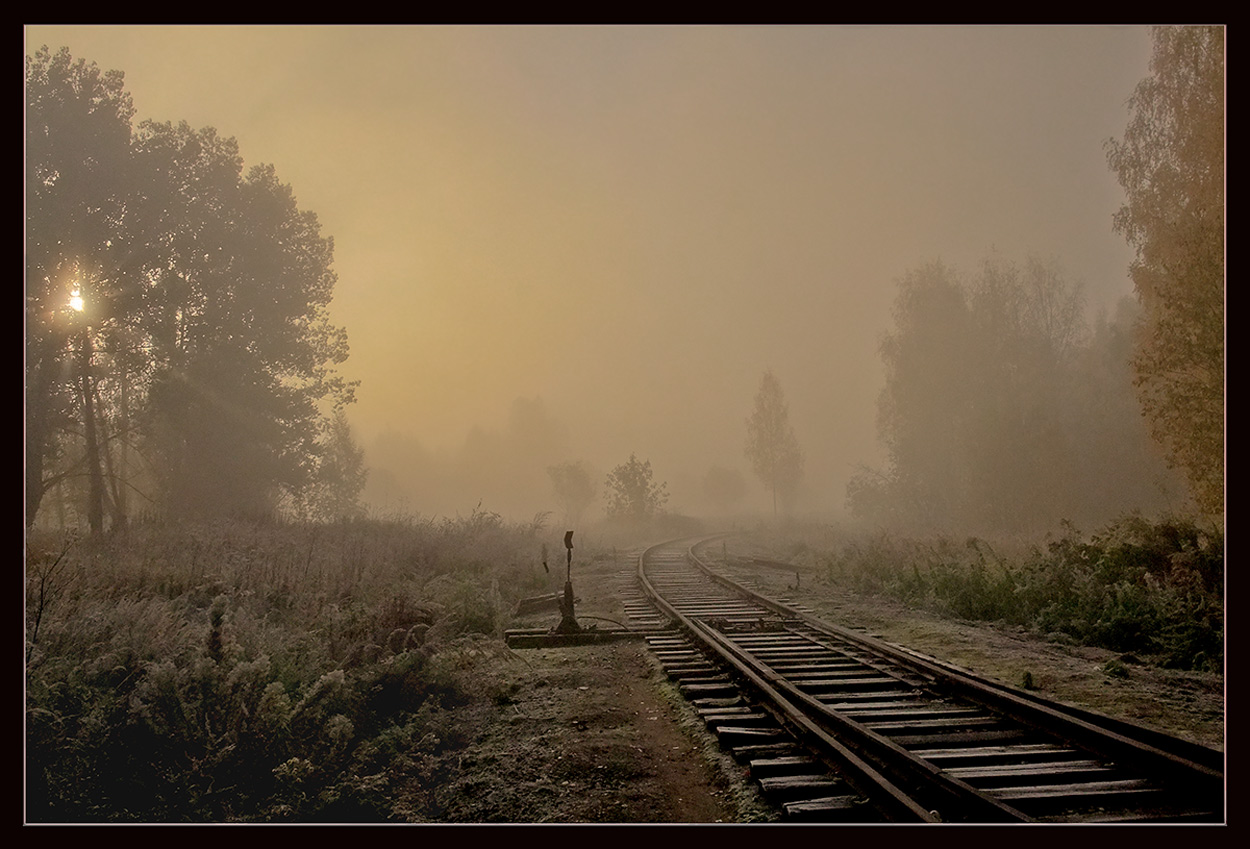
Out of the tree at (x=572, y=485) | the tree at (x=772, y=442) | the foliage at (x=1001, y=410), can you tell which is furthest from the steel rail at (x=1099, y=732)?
the tree at (x=572, y=485)

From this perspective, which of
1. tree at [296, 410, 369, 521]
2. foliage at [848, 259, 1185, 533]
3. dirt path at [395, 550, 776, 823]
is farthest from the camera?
foliage at [848, 259, 1185, 533]

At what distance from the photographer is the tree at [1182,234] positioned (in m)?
7.46

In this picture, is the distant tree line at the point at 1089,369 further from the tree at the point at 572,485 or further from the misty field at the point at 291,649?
the tree at the point at 572,485

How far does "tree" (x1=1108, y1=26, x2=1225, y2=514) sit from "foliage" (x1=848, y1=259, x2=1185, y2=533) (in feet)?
30.7

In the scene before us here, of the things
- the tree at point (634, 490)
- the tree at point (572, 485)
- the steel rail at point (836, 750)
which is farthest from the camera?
the tree at point (572, 485)

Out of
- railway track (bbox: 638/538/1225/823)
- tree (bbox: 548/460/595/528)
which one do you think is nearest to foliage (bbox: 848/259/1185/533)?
railway track (bbox: 638/538/1225/823)

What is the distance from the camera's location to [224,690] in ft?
16.0

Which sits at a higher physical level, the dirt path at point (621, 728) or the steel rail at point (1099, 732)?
the steel rail at point (1099, 732)

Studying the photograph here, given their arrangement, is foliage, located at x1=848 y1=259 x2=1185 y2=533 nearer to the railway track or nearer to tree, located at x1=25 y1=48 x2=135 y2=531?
the railway track

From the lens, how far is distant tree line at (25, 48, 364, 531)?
11.8m

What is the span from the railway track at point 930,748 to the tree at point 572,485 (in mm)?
42547

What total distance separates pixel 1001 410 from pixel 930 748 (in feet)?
69.9

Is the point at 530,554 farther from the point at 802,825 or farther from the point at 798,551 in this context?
the point at 802,825

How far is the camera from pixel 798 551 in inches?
909
